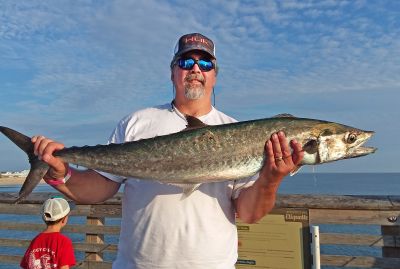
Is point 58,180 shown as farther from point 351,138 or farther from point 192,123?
point 351,138

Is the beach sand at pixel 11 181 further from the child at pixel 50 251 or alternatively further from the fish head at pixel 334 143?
the fish head at pixel 334 143

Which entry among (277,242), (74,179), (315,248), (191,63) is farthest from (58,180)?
(315,248)

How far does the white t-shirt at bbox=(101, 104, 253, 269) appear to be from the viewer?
306 centimetres

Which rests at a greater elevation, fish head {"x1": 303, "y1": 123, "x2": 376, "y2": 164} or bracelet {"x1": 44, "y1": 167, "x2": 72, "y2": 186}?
fish head {"x1": 303, "y1": 123, "x2": 376, "y2": 164}

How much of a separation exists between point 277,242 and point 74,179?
328 centimetres

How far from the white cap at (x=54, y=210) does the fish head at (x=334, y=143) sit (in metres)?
3.35

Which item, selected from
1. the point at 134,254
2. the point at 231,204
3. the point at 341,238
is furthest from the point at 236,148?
the point at 341,238

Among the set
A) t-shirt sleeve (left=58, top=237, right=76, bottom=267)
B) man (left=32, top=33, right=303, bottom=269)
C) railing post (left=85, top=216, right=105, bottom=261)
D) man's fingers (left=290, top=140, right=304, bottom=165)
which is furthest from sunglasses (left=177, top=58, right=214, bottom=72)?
railing post (left=85, top=216, right=105, bottom=261)

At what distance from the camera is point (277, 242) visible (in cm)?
572

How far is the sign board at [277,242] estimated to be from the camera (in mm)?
5656

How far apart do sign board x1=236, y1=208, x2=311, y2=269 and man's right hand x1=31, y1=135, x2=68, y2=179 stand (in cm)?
317

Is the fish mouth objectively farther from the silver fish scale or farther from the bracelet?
the bracelet

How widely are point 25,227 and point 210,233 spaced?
6024mm

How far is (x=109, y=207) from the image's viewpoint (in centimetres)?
A: 708
